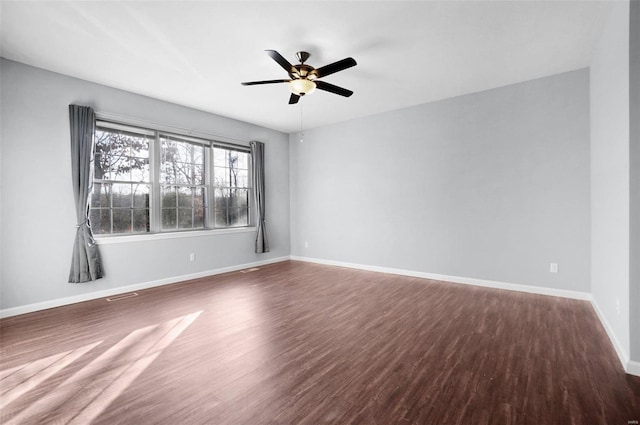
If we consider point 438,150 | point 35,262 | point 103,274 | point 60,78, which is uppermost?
point 60,78

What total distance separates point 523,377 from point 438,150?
3583 millimetres

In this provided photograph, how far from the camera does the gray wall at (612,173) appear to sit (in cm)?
224

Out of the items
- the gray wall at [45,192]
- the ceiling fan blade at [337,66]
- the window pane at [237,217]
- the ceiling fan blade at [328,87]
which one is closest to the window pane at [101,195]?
the gray wall at [45,192]

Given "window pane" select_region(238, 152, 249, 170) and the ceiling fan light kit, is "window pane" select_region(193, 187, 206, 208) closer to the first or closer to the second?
"window pane" select_region(238, 152, 249, 170)

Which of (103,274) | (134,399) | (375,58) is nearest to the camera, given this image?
(134,399)

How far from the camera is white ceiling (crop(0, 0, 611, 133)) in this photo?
2.56 meters

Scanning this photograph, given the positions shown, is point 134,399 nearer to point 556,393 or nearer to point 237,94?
point 556,393

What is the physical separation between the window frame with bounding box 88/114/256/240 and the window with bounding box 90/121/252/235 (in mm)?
14

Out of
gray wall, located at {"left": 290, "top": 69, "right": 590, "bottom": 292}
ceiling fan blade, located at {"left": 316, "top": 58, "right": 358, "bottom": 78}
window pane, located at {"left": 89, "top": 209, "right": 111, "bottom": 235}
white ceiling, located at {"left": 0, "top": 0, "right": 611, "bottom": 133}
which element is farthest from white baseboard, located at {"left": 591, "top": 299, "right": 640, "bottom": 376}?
window pane, located at {"left": 89, "top": 209, "right": 111, "bottom": 235}

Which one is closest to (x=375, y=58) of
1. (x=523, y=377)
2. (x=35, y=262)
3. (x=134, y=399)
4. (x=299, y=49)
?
(x=299, y=49)

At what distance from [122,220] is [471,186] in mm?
5398

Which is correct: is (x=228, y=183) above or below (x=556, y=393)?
above

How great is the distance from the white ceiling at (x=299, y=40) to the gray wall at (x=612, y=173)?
0.35 meters

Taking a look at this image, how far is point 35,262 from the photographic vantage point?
3.53 meters
